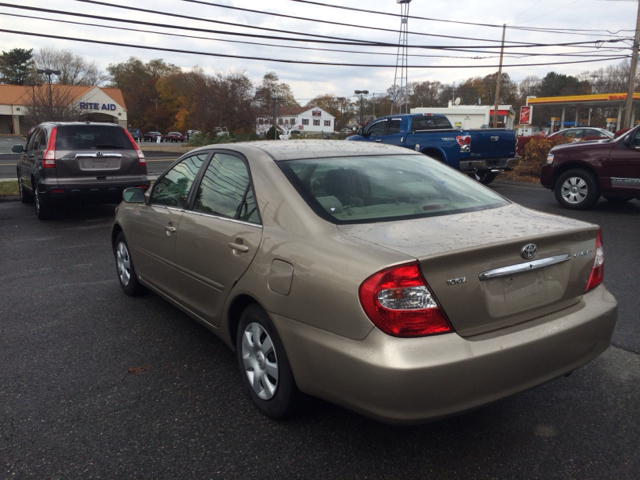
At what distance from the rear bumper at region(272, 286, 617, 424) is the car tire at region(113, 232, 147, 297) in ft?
9.25

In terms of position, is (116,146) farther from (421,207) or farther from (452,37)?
(452,37)

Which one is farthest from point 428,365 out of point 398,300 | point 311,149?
point 311,149

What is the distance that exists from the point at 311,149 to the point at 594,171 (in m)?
8.16

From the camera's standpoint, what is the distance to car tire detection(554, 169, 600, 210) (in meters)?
9.99

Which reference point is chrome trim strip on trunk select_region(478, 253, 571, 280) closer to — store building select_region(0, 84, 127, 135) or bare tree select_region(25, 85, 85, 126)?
bare tree select_region(25, 85, 85, 126)

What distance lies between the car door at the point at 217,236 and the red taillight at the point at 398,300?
895 millimetres

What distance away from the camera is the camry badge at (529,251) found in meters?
2.54

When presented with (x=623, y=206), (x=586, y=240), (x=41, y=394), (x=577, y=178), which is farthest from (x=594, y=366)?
(x=623, y=206)

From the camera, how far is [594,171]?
32.6ft

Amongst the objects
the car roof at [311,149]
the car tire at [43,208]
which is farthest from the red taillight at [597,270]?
the car tire at [43,208]

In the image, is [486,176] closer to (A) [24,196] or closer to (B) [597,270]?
(A) [24,196]

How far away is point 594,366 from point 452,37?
2462 cm

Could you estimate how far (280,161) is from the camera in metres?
3.31

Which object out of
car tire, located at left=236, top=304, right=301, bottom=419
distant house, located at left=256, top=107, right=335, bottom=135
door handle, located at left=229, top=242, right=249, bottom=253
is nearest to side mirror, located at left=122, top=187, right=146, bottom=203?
door handle, located at left=229, top=242, right=249, bottom=253
